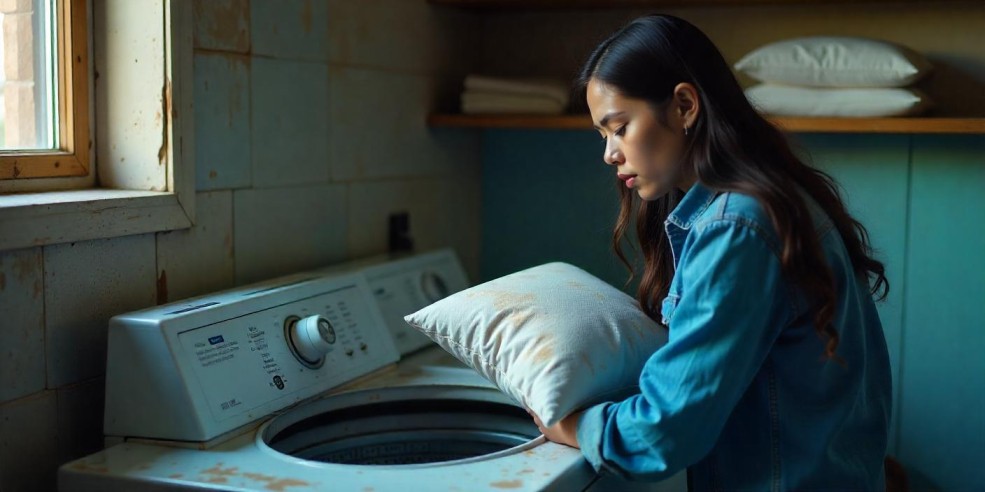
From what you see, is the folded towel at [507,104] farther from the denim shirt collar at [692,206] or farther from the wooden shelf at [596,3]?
the denim shirt collar at [692,206]

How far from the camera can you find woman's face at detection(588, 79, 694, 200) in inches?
53.4

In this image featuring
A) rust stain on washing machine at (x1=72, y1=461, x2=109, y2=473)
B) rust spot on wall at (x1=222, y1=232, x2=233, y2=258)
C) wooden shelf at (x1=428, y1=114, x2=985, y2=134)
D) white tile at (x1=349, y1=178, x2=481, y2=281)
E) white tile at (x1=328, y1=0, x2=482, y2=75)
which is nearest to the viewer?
rust stain on washing machine at (x1=72, y1=461, x2=109, y2=473)

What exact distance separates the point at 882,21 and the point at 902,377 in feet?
2.41

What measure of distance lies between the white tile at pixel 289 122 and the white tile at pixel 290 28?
0.02m

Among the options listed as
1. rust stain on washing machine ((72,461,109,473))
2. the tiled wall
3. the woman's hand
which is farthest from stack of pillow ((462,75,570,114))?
rust stain on washing machine ((72,461,109,473))

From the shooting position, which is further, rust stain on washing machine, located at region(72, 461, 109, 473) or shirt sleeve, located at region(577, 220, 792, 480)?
rust stain on washing machine, located at region(72, 461, 109, 473)

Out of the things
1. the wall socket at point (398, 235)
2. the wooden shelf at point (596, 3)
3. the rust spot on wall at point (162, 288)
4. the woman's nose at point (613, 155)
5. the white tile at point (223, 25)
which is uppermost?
the wooden shelf at point (596, 3)

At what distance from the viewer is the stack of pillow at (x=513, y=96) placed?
2312 millimetres

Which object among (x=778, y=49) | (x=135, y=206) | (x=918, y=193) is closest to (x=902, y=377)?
(x=918, y=193)

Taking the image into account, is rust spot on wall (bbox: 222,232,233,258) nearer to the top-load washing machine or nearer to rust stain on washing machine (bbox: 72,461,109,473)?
the top-load washing machine

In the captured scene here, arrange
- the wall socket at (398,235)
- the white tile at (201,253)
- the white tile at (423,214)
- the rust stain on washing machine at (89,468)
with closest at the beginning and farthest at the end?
the rust stain on washing machine at (89,468), the white tile at (201,253), the white tile at (423,214), the wall socket at (398,235)

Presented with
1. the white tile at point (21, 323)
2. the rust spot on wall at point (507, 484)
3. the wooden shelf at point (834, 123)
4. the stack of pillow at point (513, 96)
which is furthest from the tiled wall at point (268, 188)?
the rust spot on wall at point (507, 484)

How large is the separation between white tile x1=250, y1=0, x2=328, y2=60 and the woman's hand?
86 centimetres

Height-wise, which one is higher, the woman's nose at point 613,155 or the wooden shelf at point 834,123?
the wooden shelf at point 834,123
